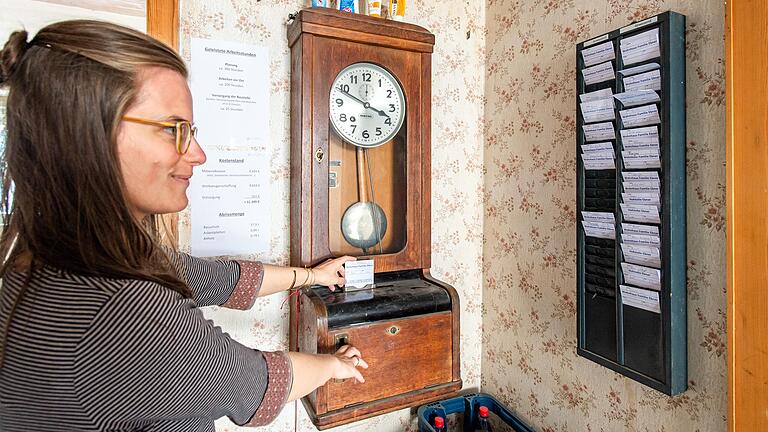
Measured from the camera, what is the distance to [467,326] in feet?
5.04

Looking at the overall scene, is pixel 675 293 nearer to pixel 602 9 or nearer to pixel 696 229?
pixel 696 229

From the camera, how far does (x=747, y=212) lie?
0.77 m

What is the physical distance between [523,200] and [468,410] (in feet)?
2.35

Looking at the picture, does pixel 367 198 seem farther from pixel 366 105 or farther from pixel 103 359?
pixel 103 359

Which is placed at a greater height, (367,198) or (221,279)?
(367,198)

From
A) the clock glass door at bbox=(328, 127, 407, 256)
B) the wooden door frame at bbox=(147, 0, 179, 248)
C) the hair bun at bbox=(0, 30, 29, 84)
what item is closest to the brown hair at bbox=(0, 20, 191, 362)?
the hair bun at bbox=(0, 30, 29, 84)

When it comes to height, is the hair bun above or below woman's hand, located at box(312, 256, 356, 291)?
above

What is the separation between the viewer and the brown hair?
0.57 meters

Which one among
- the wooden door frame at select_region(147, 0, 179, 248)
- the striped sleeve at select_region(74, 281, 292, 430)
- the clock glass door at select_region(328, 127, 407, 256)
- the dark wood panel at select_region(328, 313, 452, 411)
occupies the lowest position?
the dark wood panel at select_region(328, 313, 452, 411)

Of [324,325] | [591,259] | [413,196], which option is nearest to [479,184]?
[413,196]

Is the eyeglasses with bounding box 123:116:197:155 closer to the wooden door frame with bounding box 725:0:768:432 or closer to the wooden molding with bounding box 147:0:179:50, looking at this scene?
the wooden molding with bounding box 147:0:179:50

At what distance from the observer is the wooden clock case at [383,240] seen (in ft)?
3.43

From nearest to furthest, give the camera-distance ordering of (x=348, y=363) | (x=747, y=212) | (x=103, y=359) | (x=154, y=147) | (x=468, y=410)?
(x=103, y=359) → (x=154, y=147) → (x=747, y=212) → (x=348, y=363) → (x=468, y=410)

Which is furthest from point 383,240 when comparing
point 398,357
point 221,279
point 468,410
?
point 468,410
